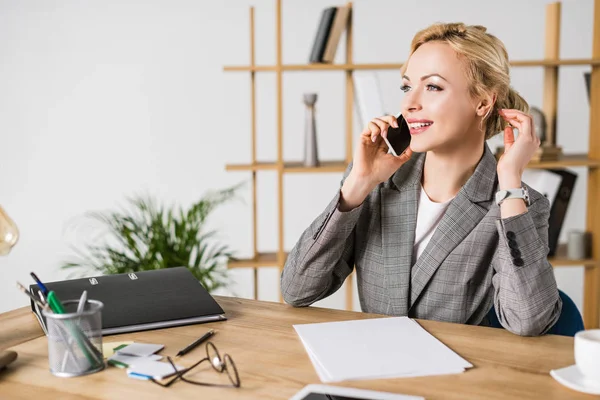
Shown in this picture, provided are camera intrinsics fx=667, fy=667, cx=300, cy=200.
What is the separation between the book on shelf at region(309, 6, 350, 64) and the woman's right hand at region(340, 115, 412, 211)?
60.0 inches

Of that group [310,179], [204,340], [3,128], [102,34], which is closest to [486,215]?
[204,340]

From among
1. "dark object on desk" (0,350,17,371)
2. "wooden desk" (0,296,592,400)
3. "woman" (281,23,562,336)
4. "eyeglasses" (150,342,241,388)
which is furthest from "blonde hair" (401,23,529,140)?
"dark object on desk" (0,350,17,371)

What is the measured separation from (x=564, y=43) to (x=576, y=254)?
1358 mm

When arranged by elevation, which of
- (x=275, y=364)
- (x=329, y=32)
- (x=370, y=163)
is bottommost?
(x=275, y=364)

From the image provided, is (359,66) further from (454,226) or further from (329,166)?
(454,226)

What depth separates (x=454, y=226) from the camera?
1607 millimetres

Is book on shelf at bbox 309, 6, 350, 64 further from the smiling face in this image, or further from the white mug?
the white mug

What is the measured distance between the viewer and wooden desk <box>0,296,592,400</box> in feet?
3.33

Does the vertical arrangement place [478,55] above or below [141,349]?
above

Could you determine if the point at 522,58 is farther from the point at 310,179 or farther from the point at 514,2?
the point at 310,179

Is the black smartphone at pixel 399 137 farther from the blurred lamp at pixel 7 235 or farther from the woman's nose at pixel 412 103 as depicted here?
the blurred lamp at pixel 7 235

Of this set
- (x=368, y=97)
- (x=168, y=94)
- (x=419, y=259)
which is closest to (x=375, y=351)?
(x=419, y=259)

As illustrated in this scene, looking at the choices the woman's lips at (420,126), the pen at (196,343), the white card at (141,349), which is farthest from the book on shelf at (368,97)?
the white card at (141,349)

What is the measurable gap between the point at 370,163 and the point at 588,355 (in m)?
0.79
